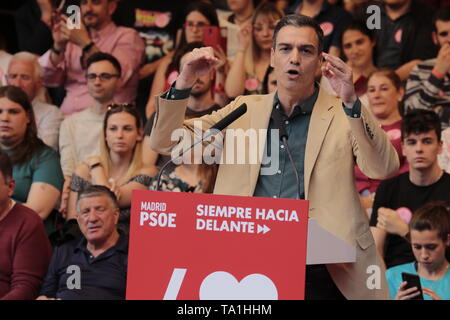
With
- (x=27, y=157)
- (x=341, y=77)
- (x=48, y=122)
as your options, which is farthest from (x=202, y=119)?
(x=48, y=122)

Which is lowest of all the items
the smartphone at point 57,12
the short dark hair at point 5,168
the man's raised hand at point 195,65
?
the man's raised hand at point 195,65

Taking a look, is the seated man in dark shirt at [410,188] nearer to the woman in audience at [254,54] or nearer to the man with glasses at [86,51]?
the woman in audience at [254,54]

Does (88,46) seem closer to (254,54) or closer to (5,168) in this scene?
(254,54)

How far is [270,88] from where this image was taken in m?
5.39

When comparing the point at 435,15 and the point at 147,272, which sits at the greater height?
the point at 435,15

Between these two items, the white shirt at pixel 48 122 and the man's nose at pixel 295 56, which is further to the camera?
the white shirt at pixel 48 122

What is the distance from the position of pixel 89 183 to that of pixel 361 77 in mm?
1700

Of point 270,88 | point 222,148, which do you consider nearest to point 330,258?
point 222,148

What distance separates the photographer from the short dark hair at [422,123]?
4746mm

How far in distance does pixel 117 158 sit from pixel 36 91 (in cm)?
100

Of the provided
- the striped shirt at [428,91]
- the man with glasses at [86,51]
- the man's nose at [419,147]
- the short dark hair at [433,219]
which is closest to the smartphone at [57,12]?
the man with glasses at [86,51]

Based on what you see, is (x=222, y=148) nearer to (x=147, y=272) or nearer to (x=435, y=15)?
(x=147, y=272)

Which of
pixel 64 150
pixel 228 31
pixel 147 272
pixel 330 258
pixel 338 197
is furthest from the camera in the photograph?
pixel 228 31

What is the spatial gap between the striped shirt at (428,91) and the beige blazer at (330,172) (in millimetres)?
2230
